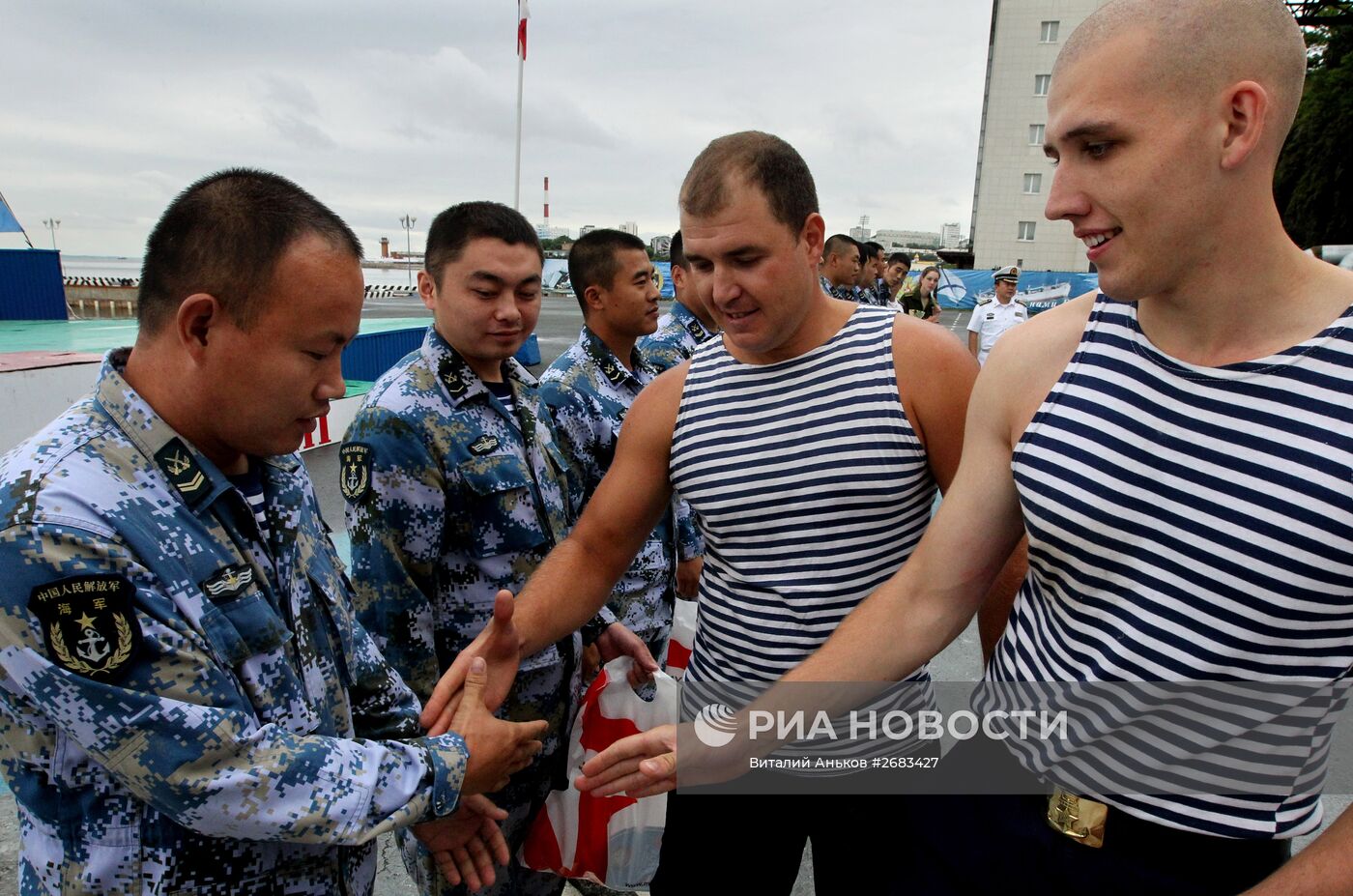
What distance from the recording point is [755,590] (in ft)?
6.04

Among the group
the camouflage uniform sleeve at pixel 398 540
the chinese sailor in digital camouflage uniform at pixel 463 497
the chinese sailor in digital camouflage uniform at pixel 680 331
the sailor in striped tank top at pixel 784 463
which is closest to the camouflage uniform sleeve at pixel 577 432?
the chinese sailor in digital camouflage uniform at pixel 463 497

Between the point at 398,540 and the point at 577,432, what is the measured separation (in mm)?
1091

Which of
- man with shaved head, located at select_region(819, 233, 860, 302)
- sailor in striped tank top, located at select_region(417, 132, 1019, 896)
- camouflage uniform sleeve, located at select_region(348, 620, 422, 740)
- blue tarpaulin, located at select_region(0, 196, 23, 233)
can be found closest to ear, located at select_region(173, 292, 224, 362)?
camouflage uniform sleeve, located at select_region(348, 620, 422, 740)

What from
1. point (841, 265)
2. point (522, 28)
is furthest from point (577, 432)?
point (522, 28)

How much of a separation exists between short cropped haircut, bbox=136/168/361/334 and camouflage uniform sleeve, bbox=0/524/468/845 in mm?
405

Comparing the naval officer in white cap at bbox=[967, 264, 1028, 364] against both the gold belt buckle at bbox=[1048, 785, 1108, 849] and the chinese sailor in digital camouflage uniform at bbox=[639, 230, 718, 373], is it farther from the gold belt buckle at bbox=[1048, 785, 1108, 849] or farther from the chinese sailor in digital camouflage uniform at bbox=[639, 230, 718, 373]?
the gold belt buckle at bbox=[1048, 785, 1108, 849]

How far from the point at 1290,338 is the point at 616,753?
129cm

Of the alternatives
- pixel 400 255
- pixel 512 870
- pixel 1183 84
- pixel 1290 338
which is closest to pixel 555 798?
pixel 512 870

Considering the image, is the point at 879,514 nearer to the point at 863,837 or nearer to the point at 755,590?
the point at 755,590

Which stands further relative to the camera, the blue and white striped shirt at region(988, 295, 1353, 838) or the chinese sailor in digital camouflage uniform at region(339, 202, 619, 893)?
the chinese sailor in digital camouflage uniform at region(339, 202, 619, 893)

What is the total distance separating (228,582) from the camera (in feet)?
3.98

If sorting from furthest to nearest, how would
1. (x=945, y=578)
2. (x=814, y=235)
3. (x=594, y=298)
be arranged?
(x=594, y=298) < (x=814, y=235) < (x=945, y=578)

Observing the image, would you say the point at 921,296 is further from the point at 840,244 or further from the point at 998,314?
the point at 840,244

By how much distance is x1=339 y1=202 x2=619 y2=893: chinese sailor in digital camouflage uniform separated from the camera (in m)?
2.07
